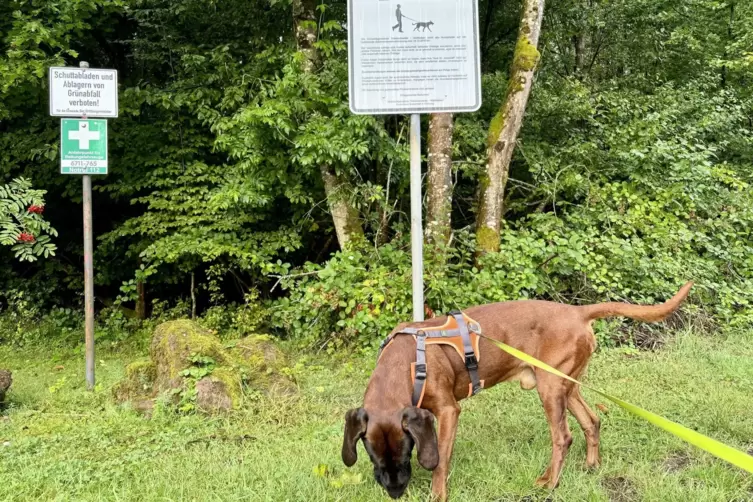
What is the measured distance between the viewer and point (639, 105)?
354 inches

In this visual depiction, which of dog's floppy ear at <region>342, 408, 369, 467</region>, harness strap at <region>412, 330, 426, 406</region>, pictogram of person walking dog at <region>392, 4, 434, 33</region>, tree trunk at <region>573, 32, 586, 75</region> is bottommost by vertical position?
dog's floppy ear at <region>342, 408, 369, 467</region>

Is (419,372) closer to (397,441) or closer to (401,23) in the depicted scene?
(397,441)

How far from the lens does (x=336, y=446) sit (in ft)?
12.6

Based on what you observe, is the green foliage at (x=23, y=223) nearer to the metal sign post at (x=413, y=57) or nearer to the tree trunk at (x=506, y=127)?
the metal sign post at (x=413, y=57)

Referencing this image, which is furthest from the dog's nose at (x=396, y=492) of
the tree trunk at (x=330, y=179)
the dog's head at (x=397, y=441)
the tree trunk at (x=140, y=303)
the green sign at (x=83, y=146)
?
the tree trunk at (x=140, y=303)

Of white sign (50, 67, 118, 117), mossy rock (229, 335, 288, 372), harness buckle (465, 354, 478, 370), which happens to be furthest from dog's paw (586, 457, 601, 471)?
white sign (50, 67, 118, 117)

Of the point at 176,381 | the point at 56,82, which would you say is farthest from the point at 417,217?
the point at 56,82

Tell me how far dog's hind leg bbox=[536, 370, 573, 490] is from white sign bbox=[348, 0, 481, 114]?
1.76 meters

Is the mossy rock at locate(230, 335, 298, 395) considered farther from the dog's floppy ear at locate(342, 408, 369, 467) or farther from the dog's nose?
the dog's nose

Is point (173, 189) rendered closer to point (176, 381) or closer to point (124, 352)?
point (124, 352)

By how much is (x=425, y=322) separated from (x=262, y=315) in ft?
18.2

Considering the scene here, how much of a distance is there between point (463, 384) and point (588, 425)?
2.98 feet

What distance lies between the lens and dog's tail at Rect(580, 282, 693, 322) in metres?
3.10

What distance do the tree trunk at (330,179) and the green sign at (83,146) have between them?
2.84m
